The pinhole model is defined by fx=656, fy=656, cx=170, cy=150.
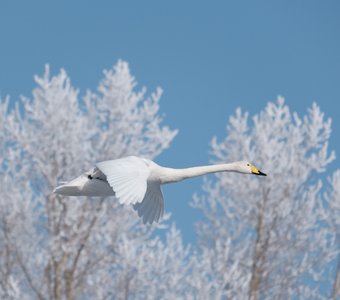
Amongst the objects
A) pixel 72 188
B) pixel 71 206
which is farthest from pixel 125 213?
pixel 72 188

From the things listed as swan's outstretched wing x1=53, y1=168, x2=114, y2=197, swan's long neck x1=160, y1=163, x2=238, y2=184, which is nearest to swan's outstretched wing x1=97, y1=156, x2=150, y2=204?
swan's long neck x1=160, y1=163, x2=238, y2=184

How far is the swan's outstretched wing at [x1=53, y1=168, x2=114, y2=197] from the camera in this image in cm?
385

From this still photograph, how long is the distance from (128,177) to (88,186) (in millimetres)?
474

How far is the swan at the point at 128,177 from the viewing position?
3350 millimetres

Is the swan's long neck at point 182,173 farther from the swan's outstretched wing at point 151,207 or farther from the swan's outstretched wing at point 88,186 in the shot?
the swan's outstretched wing at point 151,207

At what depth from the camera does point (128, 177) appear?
3.46m

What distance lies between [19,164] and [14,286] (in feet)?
6.29

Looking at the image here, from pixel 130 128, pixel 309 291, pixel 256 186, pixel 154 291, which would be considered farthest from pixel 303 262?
pixel 130 128

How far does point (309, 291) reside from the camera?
973 centimetres

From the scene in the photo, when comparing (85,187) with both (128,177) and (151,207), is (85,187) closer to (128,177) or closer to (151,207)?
(128,177)

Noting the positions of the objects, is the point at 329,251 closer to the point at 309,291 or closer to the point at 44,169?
the point at 309,291

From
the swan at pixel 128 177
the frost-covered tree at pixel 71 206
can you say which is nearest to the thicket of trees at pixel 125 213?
the frost-covered tree at pixel 71 206

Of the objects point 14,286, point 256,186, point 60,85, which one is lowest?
point 14,286

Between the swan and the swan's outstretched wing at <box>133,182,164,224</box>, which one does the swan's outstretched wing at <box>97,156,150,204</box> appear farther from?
the swan's outstretched wing at <box>133,182,164,224</box>
